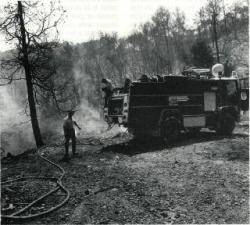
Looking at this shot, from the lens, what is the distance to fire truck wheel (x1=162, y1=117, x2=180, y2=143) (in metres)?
14.2

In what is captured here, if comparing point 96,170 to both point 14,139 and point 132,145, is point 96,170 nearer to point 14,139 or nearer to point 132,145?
point 132,145

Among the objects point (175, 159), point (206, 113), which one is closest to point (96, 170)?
point (175, 159)

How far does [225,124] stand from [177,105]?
116 inches

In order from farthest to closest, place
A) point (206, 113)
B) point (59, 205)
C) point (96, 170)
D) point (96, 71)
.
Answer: point (96, 71) → point (206, 113) → point (96, 170) → point (59, 205)

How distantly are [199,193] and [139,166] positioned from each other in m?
2.69

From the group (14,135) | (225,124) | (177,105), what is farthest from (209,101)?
(14,135)

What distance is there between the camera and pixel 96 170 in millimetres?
10156

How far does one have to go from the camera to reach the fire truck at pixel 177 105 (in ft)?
44.3

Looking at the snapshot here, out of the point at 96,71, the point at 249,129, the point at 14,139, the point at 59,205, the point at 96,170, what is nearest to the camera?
the point at 59,205

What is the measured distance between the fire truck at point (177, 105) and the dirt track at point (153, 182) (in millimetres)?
1013

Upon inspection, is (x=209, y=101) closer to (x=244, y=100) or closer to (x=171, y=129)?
(x=244, y=100)

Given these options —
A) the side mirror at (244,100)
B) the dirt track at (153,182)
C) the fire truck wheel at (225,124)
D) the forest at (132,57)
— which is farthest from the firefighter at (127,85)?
the forest at (132,57)

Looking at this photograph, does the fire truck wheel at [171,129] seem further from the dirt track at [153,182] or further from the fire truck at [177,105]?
the dirt track at [153,182]

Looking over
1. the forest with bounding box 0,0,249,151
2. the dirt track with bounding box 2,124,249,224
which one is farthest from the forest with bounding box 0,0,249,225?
the forest with bounding box 0,0,249,151
